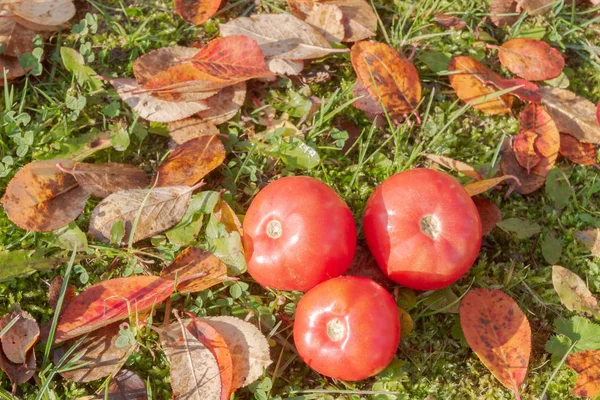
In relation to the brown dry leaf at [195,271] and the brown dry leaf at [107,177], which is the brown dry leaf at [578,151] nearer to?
the brown dry leaf at [195,271]

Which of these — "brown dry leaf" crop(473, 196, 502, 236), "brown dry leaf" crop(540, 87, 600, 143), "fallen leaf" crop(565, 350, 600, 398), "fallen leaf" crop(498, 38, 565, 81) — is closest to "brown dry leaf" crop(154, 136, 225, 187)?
"brown dry leaf" crop(473, 196, 502, 236)

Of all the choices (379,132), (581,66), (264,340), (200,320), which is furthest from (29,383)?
(581,66)

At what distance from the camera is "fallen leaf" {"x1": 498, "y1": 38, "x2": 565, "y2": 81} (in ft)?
12.9

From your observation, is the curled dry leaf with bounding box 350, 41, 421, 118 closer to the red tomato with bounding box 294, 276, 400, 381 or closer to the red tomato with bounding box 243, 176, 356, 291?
the red tomato with bounding box 243, 176, 356, 291

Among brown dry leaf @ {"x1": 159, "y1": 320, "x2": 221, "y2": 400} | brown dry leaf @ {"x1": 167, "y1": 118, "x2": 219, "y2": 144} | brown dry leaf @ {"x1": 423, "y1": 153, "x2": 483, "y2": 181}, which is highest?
brown dry leaf @ {"x1": 167, "y1": 118, "x2": 219, "y2": 144}

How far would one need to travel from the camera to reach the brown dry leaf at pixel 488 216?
3539 mm

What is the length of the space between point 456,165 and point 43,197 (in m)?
2.20

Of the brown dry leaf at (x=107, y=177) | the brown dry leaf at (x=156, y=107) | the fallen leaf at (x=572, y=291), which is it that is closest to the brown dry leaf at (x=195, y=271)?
the brown dry leaf at (x=107, y=177)

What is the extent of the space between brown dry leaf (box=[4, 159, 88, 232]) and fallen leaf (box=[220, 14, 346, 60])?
4.04 ft

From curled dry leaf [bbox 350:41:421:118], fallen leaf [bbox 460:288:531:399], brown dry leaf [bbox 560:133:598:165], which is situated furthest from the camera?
brown dry leaf [bbox 560:133:598:165]

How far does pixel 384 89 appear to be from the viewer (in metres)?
3.77

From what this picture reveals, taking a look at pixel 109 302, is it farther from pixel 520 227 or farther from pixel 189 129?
pixel 520 227

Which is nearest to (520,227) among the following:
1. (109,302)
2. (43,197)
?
(109,302)

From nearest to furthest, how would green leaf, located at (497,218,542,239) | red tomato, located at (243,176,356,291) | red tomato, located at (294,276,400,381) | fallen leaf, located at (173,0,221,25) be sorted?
red tomato, located at (294,276,400,381) → red tomato, located at (243,176,356,291) → green leaf, located at (497,218,542,239) → fallen leaf, located at (173,0,221,25)
